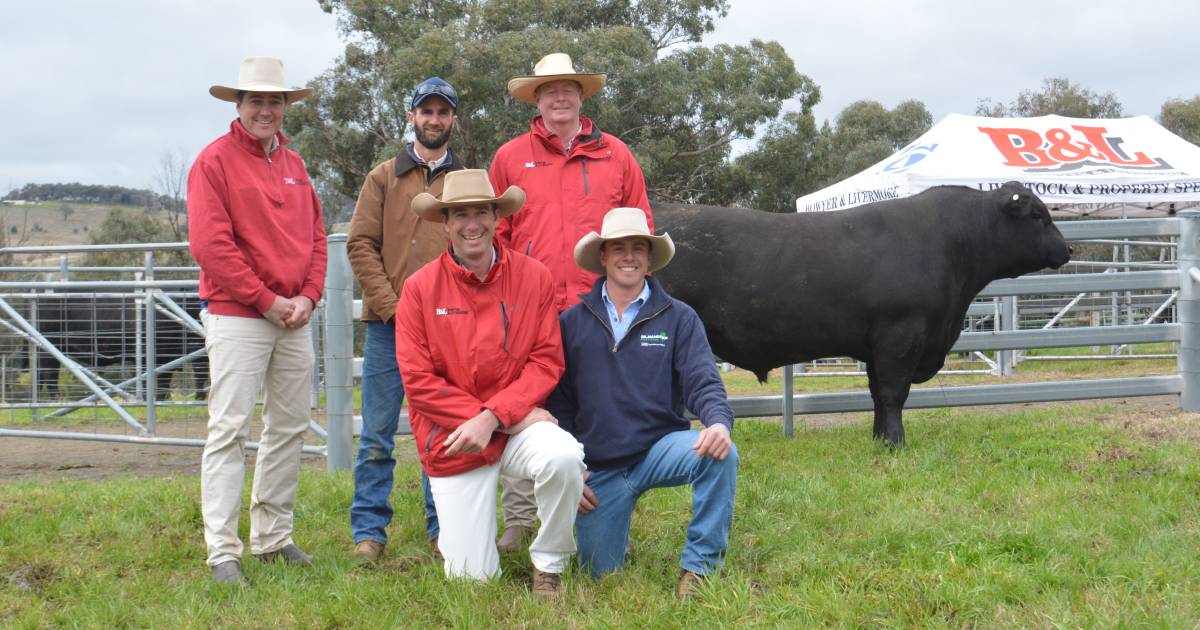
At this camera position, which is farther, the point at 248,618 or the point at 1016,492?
the point at 1016,492

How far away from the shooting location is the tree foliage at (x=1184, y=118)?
36.4 metres

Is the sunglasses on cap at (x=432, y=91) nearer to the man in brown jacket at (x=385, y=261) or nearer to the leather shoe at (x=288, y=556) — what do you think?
the man in brown jacket at (x=385, y=261)

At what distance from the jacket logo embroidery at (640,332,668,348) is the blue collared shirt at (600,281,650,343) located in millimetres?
81

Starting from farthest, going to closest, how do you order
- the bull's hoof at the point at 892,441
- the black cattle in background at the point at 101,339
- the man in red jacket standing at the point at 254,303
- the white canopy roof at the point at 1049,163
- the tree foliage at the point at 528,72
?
the tree foliage at the point at 528,72
the white canopy roof at the point at 1049,163
the black cattle in background at the point at 101,339
the bull's hoof at the point at 892,441
the man in red jacket standing at the point at 254,303

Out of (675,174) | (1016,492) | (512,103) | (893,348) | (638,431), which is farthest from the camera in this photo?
(675,174)

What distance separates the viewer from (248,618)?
3848 millimetres

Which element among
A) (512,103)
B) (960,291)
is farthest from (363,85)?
(960,291)

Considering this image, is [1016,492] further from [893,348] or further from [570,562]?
[570,562]

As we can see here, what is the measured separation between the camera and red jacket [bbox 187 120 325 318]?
4.28 metres

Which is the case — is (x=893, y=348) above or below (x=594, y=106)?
below

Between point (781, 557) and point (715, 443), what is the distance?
872 mm

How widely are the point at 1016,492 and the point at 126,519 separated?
14.8 feet

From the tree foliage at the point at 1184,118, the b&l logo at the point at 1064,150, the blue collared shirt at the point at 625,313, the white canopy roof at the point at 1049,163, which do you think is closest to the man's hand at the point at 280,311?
the blue collared shirt at the point at 625,313

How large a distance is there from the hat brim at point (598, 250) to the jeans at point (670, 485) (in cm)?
78
